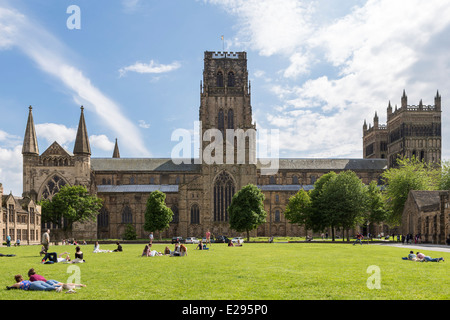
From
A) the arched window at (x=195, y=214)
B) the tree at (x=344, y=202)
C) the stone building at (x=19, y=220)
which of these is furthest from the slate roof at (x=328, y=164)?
the stone building at (x=19, y=220)

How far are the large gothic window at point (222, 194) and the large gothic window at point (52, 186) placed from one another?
30326 millimetres

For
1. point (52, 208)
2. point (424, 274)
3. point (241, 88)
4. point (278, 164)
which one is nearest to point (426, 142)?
point (278, 164)

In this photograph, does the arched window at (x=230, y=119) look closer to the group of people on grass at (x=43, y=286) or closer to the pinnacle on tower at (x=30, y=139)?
the pinnacle on tower at (x=30, y=139)

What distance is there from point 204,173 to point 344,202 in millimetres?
33670

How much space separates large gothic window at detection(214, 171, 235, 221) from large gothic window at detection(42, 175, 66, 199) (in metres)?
30.3

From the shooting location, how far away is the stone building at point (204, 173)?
87.4 metres

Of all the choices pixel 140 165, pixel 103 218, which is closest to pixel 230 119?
pixel 140 165

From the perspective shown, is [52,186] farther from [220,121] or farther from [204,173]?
[220,121]

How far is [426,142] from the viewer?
10819cm

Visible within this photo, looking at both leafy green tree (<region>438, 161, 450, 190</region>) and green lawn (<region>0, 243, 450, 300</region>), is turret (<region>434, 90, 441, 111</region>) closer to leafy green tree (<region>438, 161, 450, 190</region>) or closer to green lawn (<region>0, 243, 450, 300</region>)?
leafy green tree (<region>438, 161, 450, 190</region>)

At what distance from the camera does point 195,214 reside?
3558 inches

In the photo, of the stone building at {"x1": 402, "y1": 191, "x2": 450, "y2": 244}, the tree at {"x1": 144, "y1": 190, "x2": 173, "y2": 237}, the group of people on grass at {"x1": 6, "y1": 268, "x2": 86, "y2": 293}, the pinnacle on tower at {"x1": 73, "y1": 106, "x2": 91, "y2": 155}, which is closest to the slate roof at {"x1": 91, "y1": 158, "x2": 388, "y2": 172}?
the pinnacle on tower at {"x1": 73, "y1": 106, "x2": 91, "y2": 155}

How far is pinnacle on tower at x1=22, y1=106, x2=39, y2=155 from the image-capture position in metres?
86.2
